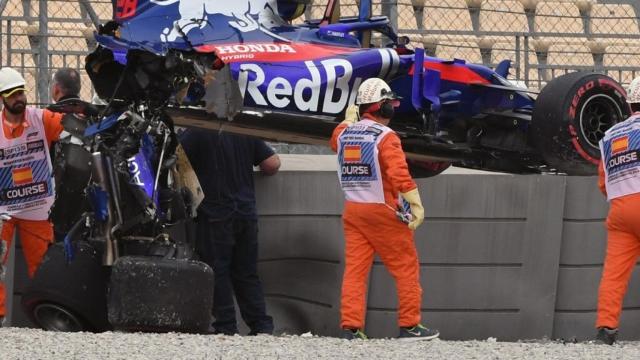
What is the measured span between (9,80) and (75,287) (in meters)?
1.33

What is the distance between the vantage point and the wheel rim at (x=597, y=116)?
8.19m

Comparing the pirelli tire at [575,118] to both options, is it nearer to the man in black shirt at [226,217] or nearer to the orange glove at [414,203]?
the orange glove at [414,203]

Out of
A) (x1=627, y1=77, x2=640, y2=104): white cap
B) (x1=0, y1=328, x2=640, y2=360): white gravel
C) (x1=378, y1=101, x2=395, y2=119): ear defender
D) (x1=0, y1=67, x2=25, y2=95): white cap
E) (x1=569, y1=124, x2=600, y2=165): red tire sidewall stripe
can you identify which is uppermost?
(x1=627, y1=77, x2=640, y2=104): white cap

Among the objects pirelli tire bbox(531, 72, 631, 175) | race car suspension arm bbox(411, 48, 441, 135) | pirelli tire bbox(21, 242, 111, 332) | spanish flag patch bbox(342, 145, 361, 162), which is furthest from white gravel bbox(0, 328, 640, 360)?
race car suspension arm bbox(411, 48, 441, 135)

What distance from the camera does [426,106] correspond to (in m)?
8.17

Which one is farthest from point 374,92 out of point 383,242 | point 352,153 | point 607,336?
point 607,336

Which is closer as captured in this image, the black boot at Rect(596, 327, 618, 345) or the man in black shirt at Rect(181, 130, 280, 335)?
the black boot at Rect(596, 327, 618, 345)

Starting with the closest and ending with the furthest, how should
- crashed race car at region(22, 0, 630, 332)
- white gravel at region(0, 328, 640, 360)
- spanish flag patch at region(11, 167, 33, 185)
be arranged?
white gravel at region(0, 328, 640, 360) → crashed race car at region(22, 0, 630, 332) → spanish flag patch at region(11, 167, 33, 185)

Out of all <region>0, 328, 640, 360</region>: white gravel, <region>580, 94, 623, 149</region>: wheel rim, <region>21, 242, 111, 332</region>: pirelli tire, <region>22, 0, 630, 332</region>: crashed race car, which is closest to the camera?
<region>0, 328, 640, 360</region>: white gravel

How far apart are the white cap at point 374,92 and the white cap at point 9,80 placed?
1.93m

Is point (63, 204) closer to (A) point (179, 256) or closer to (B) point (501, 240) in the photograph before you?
(A) point (179, 256)

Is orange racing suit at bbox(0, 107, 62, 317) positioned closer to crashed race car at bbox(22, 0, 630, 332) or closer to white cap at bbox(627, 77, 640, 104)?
crashed race car at bbox(22, 0, 630, 332)

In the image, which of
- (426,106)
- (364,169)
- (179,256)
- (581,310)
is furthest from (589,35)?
(179,256)

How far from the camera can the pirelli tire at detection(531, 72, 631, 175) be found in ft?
26.5
